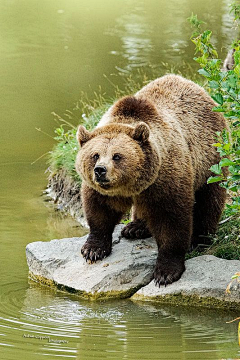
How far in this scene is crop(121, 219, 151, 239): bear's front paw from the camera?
8.27 meters

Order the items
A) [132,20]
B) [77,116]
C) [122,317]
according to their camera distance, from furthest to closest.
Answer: [132,20] < [77,116] < [122,317]

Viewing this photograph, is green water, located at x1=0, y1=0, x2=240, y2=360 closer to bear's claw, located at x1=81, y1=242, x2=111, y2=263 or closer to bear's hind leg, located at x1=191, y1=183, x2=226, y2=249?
bear's claw, located at x1=81, y1=242, x2=111, y2=263

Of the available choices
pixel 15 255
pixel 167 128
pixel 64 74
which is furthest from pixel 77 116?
pixel 167 128

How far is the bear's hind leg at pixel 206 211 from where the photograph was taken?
8.14m

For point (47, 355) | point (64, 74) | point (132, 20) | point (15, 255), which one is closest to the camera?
point (47, 355)

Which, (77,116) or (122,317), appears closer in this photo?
(122,317)

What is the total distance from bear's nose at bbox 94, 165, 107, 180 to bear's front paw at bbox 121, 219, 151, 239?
176cm

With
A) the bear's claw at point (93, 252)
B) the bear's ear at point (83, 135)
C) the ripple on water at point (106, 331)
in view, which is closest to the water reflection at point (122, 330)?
the ripple on water at point (106, 331)

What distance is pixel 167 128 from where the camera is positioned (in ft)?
24.4

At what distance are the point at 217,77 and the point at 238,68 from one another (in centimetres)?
27

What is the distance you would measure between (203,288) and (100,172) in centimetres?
144

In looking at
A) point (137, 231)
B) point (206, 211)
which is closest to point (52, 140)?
point (137, 231)

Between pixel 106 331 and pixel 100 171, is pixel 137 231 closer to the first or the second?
pixel 100 171

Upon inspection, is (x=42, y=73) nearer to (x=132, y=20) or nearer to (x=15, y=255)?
(x=132, y=20)
